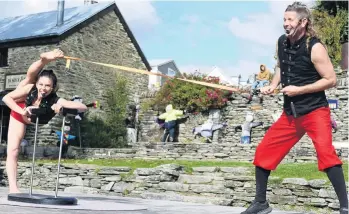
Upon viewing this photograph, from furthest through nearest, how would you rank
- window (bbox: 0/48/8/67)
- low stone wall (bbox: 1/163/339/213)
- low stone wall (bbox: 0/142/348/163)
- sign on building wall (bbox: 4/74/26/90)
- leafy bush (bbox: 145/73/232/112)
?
window (bbox: 0/48/8/67) → sign on building wall (bbox: 4/74/26/90) → leafy bush (bbox: 145/73/232/112) → low stone wall (bbox: 0/142/348/163) → low stone wall (bbox: 1/163/339/213)

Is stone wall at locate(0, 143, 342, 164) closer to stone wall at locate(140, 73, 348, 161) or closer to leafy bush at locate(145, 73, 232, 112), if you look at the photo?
stone wall at locate(140, 73, 348, 161)

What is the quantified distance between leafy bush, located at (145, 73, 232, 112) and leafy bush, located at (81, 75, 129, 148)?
239 centimetres

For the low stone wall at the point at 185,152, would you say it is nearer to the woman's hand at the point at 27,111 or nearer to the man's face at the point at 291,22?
the woman's hand at the point at 27,111

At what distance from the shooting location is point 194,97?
21656 mm

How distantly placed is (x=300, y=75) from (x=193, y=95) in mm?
17055

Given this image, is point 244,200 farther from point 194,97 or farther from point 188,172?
point 194,97

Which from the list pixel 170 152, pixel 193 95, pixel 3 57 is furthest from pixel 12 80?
pixel 170 152

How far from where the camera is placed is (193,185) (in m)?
8.56

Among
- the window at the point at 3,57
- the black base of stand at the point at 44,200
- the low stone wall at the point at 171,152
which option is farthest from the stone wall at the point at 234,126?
the black base of stand at the point at 44,200

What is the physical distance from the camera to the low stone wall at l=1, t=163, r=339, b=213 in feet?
24.9

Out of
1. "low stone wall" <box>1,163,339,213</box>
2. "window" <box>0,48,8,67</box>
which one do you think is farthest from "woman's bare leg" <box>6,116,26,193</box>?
"window" <box>0,48,8,67</box>

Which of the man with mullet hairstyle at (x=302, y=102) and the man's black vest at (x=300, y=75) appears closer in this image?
the man with mullet hairstyle at (x=302, y=102)

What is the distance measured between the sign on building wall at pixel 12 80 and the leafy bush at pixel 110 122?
10.7 ft

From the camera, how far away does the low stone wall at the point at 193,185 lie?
7582 mm
